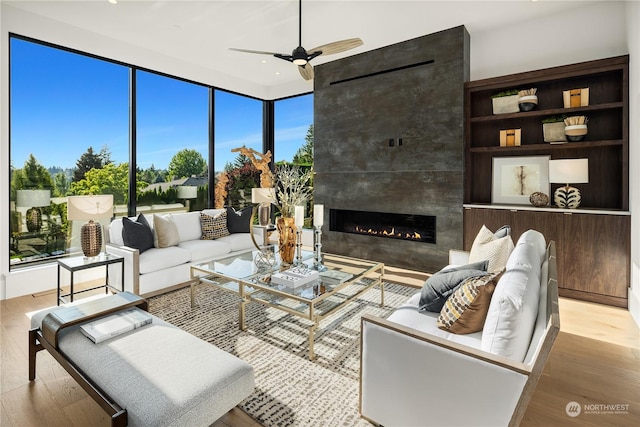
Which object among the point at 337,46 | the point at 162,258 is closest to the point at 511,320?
the point at 337,46

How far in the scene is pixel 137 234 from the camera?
3799mm

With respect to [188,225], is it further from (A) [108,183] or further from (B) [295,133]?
(B) [295,133]

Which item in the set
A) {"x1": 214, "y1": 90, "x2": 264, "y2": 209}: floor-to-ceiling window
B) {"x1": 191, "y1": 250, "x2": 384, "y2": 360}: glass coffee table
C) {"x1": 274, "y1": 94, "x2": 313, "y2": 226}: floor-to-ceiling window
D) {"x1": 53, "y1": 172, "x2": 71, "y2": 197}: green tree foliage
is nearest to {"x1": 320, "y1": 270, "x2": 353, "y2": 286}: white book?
{"x1": 191, "y1": 250, "x2": 384, "y2": 360}: glass coffee table

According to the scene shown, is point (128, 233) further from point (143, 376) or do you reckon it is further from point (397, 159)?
point (397, 159)

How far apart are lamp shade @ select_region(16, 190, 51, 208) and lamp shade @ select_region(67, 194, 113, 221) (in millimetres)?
1114

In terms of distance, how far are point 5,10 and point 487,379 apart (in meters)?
5.37

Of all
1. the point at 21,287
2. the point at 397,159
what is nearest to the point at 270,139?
the point at 397,159

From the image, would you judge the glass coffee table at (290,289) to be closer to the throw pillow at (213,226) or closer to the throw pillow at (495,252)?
the throw pillow at (495,252)

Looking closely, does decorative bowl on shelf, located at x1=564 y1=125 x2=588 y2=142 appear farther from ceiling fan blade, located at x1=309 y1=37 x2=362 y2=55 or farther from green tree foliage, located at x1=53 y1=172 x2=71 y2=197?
green tree foliage, located at x1=53 y1=172 x2=71 y2=197

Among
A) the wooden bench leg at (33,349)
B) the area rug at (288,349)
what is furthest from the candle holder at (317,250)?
the wooden bench leg at (33,349)

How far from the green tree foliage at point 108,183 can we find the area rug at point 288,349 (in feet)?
6.23

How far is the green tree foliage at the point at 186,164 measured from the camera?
5.41 metres

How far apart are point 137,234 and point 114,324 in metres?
2.06

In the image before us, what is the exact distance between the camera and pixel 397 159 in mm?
4773
